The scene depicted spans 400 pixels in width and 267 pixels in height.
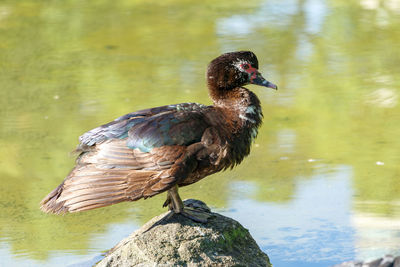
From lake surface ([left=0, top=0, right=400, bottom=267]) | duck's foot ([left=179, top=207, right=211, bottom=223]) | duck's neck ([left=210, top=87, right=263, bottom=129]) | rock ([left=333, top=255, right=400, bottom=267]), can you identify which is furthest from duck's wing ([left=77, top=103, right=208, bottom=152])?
rock ([left=333, top=255, right=400, bottom=267])

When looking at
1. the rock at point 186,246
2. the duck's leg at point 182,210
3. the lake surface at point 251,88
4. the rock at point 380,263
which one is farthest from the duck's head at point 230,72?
the rock at point 380,263

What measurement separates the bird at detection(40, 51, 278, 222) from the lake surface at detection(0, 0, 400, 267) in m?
0.86

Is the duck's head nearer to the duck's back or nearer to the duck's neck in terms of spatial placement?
the duck's neck

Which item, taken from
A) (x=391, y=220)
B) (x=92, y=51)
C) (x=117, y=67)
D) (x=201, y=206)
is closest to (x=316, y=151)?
(x=391, y=220)

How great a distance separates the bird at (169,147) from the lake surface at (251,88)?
2.81 feet

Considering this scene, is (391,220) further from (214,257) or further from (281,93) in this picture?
(281,93)

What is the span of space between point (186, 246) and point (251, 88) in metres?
4.14

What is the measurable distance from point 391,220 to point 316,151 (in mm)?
1519

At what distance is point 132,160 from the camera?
4.61 metres

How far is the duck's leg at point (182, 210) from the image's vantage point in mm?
4777

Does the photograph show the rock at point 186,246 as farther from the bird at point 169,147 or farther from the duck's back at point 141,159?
the duck's back at point 141,159

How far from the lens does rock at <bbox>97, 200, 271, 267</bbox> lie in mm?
4586

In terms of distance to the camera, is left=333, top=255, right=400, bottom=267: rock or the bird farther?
left=333, top=255, right=400, bottom=267: rock

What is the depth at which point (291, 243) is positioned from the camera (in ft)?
17.4
